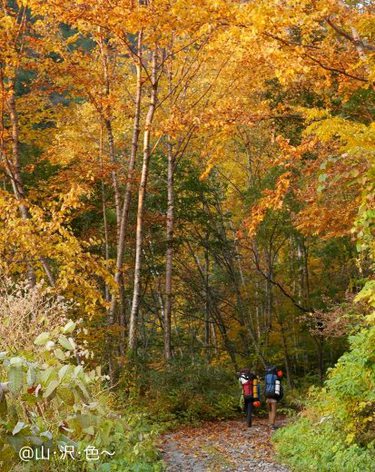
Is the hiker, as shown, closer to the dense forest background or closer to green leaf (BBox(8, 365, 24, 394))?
the dense forest background

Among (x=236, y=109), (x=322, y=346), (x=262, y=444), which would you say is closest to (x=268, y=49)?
(x=236, y=109)

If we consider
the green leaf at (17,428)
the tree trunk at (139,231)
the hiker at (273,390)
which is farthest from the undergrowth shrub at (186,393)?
the green leaf at (17,428)

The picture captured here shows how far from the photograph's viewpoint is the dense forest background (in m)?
6.79

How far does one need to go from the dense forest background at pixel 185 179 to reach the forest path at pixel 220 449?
727 mm

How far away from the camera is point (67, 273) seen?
8.48 m

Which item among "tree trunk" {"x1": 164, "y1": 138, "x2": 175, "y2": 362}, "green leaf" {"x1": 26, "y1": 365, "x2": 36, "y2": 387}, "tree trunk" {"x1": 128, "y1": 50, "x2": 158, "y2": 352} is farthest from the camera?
"tree trunk" {"x1": 164, "y1": 138, "x2": 175, "y2": 362}

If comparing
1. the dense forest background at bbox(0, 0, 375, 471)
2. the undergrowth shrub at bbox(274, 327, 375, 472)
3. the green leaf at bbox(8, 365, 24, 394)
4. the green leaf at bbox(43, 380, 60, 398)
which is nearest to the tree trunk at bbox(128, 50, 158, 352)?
the dense forest background at bbox(0, 0, 375, 471)

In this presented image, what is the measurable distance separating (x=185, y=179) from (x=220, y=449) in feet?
30.2

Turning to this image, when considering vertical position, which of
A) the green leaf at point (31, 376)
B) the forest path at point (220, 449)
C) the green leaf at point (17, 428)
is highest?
the green leaf at point (31, 376)

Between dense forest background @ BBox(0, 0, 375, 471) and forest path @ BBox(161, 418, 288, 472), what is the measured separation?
73cm

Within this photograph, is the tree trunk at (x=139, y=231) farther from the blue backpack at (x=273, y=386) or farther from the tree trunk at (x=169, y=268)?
the blue backpack at (x=273, y=386)

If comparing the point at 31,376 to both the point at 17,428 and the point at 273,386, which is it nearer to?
the point at 17,428

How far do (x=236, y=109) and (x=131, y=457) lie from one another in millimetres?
5260

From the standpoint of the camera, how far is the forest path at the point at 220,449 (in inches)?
299
